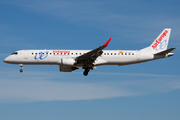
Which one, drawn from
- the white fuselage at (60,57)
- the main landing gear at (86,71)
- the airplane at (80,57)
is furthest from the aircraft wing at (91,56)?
the main landing gear at (86,71)

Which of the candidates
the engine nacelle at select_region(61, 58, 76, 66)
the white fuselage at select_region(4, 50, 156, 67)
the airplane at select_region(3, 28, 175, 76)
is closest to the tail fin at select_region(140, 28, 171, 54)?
the airplane at select_region(3, 28, 175, 76)

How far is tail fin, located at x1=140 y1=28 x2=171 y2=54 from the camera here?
46.3 metres

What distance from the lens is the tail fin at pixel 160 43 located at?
46.3 metres

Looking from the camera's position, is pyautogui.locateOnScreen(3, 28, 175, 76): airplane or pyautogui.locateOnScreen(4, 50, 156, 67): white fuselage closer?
pyautogui.locateOnScreen(3, 28, 175, 76): airplane

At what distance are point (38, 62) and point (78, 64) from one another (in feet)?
19.4

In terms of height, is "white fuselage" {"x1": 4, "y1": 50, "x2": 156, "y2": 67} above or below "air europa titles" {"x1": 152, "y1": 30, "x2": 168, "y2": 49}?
below

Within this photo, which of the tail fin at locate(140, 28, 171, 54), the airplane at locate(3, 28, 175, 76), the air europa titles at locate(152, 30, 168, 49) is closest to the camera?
the airplane at locate(3, 28, 175, 76)

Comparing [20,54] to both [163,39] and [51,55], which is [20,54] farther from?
[163,39]

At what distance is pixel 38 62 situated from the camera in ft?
143

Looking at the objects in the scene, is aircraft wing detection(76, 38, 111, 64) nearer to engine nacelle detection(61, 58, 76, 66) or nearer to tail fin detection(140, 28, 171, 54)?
engine nacelle detection(61, 58, 76, 66)

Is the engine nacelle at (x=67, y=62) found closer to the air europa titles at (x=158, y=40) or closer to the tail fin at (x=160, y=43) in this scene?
the tail fin at (x=160, y=43)

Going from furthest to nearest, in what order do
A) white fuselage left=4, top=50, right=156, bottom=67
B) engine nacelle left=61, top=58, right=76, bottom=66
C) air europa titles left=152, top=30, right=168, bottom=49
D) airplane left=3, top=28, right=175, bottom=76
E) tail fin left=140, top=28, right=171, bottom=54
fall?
air europa titles left=152, top=30, right=168, bottom=49 < tail fin left=140, top=28, right=171, bottom=54 < white fuselage left=4, top=50, right=156, bottom=67 < airplane left=3, top=28, right=175, bottom=76 < engine nacelle left=61, top=58, right=76, bottom=66

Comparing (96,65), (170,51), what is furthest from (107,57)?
(170,51)

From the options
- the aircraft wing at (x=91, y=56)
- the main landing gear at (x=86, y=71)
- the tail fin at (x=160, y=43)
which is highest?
the tail fin at (x=160, y=43)
